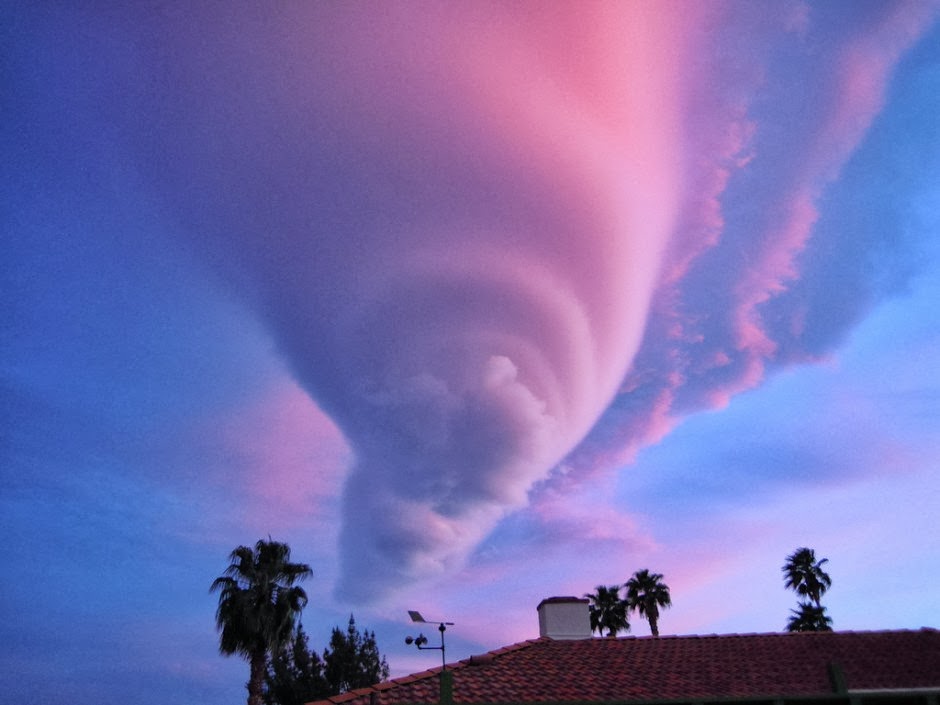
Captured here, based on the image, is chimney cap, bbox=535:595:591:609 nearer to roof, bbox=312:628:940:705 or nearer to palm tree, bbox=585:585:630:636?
roof, bbox=312:628:940:705

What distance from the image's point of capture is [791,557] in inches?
1895

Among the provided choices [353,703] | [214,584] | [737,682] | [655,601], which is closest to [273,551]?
[214,584]

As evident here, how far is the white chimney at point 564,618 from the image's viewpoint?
2297 cm

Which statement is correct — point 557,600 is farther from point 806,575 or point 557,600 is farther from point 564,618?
point 806,575

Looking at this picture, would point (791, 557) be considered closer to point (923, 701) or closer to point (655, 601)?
point (655, 601)

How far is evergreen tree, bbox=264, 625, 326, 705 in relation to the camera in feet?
126

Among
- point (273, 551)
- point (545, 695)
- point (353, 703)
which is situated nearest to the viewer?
point (353, 703)

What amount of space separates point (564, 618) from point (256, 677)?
47.6 ft

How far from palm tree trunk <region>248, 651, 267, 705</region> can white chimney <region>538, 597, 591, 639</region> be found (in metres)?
13.2

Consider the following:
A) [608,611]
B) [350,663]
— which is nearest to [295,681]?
[350,663]

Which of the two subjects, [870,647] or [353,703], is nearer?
[353,703]

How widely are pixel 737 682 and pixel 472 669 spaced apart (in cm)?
667

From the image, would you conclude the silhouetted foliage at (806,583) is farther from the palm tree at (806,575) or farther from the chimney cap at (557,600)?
the chimney cap at (557,600)

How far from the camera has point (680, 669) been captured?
1819 cm
